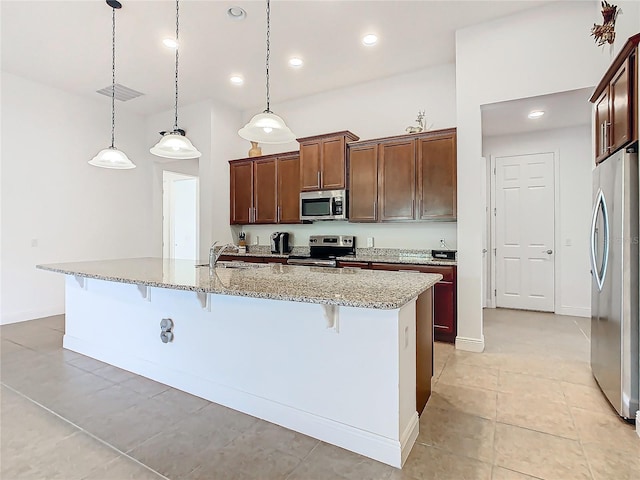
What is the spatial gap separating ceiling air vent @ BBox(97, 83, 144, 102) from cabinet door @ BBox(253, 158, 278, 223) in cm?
201

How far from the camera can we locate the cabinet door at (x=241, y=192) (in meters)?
5.41

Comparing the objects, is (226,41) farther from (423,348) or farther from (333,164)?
(423,348)

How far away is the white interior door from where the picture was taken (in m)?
5.00

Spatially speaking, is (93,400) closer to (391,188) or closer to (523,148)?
(391,188)

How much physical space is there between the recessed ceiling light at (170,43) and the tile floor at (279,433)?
3.34m

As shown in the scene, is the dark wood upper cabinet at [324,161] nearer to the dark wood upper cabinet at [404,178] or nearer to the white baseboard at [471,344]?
the dark wood upper cabinet at [404,178]

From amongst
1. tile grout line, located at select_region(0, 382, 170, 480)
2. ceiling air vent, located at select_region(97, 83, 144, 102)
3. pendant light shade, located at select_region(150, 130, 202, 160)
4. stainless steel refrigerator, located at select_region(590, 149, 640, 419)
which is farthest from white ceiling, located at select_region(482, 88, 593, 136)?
ceiling air vent, located at select_region(97, 83, 144, 102)

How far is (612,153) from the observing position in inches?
92.4

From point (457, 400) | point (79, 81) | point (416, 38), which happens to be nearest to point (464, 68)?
point (416, 38)

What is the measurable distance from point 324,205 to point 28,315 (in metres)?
4.24

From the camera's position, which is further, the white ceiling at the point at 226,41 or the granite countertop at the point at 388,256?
the granite countertop at the point at 388,256

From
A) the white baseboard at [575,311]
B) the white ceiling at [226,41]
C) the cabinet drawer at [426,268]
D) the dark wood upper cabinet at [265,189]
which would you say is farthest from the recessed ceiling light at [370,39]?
the white baseboard at [575,311]

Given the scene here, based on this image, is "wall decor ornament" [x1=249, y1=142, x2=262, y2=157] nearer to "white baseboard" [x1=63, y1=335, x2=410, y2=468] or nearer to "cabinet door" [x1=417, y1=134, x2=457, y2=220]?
"cabinet door" [x1=417, y1=134, x2=457, y2=220]

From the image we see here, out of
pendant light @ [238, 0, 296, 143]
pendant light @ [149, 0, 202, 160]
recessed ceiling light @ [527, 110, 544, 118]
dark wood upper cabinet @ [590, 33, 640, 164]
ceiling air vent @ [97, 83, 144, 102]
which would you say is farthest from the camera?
ceiling air vent @ [97, 83, 144, 102]
